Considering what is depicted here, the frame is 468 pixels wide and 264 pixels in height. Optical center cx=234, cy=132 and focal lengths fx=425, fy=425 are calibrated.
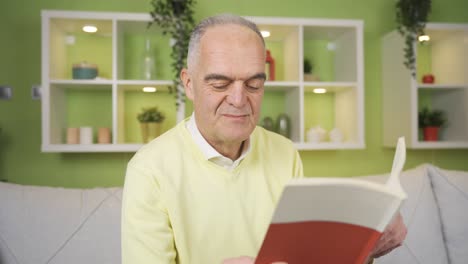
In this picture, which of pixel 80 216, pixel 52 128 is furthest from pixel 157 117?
Result: pixel 80 216

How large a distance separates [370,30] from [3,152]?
2533mm

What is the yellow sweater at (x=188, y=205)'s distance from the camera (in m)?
1.04

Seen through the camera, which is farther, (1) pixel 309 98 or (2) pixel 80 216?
(1) pixel 309 98

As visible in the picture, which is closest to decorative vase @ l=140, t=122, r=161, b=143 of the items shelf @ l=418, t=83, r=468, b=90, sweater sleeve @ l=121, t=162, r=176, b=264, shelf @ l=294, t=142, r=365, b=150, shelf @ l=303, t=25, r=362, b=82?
shelf @ l=294, t=142, r=365, b=150

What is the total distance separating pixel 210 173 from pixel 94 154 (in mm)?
1766

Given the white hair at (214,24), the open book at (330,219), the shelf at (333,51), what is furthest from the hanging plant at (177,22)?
the open book at (330,219)

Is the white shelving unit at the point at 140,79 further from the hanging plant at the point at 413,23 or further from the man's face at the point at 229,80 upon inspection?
the man's face at the point at 229,80

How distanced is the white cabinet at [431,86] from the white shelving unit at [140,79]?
0.33 meters

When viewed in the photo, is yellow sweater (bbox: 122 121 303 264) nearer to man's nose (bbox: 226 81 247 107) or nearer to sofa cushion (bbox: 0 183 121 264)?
man's nose (bbox: 226 81 247 107)

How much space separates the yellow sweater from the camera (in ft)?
3.41

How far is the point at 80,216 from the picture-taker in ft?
5.54

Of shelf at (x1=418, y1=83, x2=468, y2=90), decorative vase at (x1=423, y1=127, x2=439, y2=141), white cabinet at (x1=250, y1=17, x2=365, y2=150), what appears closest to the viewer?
white cabinet at (x1=250, y1=17, x2=365, y2=150)

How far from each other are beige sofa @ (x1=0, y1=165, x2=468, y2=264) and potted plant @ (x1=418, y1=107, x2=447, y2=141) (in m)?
0.85

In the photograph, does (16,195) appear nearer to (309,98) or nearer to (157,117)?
(157,117)
